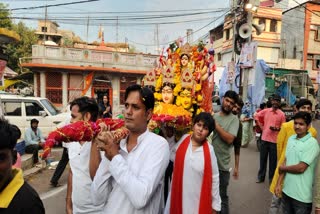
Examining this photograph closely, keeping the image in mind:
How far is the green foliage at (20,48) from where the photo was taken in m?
28.6

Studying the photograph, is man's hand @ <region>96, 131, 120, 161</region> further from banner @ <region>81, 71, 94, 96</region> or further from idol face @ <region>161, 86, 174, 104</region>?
banner @ <region>81, 71, 94, 96</region>

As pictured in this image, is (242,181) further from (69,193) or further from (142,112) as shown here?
(142,112)

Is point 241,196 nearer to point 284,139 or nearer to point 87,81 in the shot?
point 284,139

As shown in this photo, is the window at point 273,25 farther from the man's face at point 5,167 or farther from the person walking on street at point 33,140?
the man's face at point 5,167

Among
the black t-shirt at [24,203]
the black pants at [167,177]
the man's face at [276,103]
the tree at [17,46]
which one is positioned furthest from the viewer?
the tree at [17,46]

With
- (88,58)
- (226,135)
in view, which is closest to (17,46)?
(88,58)

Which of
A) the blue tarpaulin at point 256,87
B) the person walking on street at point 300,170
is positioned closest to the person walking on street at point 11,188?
the person walking on street at point 300,170

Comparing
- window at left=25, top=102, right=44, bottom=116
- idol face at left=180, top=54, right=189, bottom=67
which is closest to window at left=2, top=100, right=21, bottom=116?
window at left=25, top=102, right=44, bottom=116

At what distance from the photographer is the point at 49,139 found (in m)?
1.88

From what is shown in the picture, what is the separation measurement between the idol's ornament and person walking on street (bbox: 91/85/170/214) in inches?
51.3

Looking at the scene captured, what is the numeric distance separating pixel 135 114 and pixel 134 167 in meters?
0.36

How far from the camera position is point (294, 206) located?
10.3ft

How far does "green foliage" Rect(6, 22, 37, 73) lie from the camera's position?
28.6 metres

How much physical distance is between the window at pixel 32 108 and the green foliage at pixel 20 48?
66.6ft
